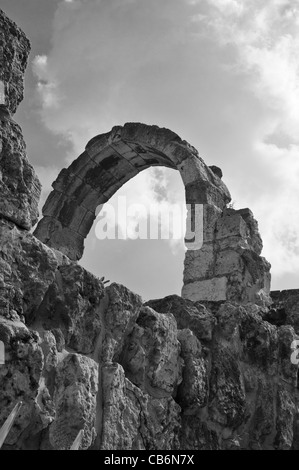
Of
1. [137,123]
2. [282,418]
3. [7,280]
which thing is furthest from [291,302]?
[137,123]

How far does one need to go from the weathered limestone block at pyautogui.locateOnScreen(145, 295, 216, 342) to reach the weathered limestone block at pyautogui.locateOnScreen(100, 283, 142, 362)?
0.63 m

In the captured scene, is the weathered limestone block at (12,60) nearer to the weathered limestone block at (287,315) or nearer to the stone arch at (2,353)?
the stone arch at (2,353)

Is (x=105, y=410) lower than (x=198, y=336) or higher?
lower

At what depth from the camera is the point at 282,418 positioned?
11.8 ft

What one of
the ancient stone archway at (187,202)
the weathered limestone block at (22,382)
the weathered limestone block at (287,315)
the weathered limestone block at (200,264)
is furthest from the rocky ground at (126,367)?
the weathered limestone block at (200,264)

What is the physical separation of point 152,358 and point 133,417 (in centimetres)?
35

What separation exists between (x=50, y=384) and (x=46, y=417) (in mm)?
146

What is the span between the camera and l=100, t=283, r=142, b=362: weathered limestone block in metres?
2.74

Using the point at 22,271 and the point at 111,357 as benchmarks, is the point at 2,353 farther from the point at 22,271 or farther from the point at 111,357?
the point at 111,357

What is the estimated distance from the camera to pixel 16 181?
2.54 metres

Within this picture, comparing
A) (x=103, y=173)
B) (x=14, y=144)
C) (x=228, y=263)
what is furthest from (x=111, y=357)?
(x=103, y=173)

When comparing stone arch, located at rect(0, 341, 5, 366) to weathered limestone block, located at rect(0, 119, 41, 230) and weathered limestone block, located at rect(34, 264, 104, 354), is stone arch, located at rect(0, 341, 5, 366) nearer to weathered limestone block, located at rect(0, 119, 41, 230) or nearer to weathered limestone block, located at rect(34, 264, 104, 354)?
weathered limestone block, located at rect(34, 264, 104, 354)

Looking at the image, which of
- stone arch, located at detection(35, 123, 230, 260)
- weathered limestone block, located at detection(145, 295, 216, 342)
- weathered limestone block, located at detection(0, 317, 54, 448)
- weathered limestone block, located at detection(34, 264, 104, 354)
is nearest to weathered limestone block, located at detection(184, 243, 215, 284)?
stone arch, located at detection(35, 123, 230, 260)

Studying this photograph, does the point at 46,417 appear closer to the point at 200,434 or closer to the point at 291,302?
the point at 200,434
